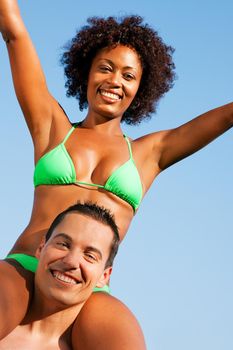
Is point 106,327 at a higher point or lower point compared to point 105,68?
lower

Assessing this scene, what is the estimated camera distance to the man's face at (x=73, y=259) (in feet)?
15.8

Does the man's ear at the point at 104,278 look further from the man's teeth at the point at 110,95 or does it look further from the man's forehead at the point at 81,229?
the man's teeth at the point at 110,95

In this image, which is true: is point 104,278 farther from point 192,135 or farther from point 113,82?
point 113,82

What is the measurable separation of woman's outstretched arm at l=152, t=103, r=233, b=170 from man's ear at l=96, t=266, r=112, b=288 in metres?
1.25

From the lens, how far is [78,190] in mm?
5641

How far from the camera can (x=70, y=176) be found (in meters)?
5.65

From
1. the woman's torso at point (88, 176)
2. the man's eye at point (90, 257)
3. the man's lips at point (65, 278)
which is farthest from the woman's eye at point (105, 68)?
the man's lips at point (65, 278)

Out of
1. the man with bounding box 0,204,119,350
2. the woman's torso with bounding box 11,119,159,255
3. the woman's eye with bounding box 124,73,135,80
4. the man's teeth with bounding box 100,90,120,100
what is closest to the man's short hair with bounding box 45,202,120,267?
the man with bounding box 0,204,119,350

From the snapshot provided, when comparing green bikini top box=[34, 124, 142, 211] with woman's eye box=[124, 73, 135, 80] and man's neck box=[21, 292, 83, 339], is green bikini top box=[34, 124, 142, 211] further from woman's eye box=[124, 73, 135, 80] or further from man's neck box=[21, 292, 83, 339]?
man's neck box=[21, 292, 83, 339]

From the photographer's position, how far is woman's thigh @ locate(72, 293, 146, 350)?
483cm

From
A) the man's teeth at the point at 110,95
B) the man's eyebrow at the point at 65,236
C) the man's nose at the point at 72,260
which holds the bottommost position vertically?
the man's nose at the point at 72,260

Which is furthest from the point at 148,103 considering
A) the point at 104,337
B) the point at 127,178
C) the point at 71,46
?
the point at 104,337

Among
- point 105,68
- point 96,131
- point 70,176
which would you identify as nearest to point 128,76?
point 105,68

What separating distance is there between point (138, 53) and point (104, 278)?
2.14m
